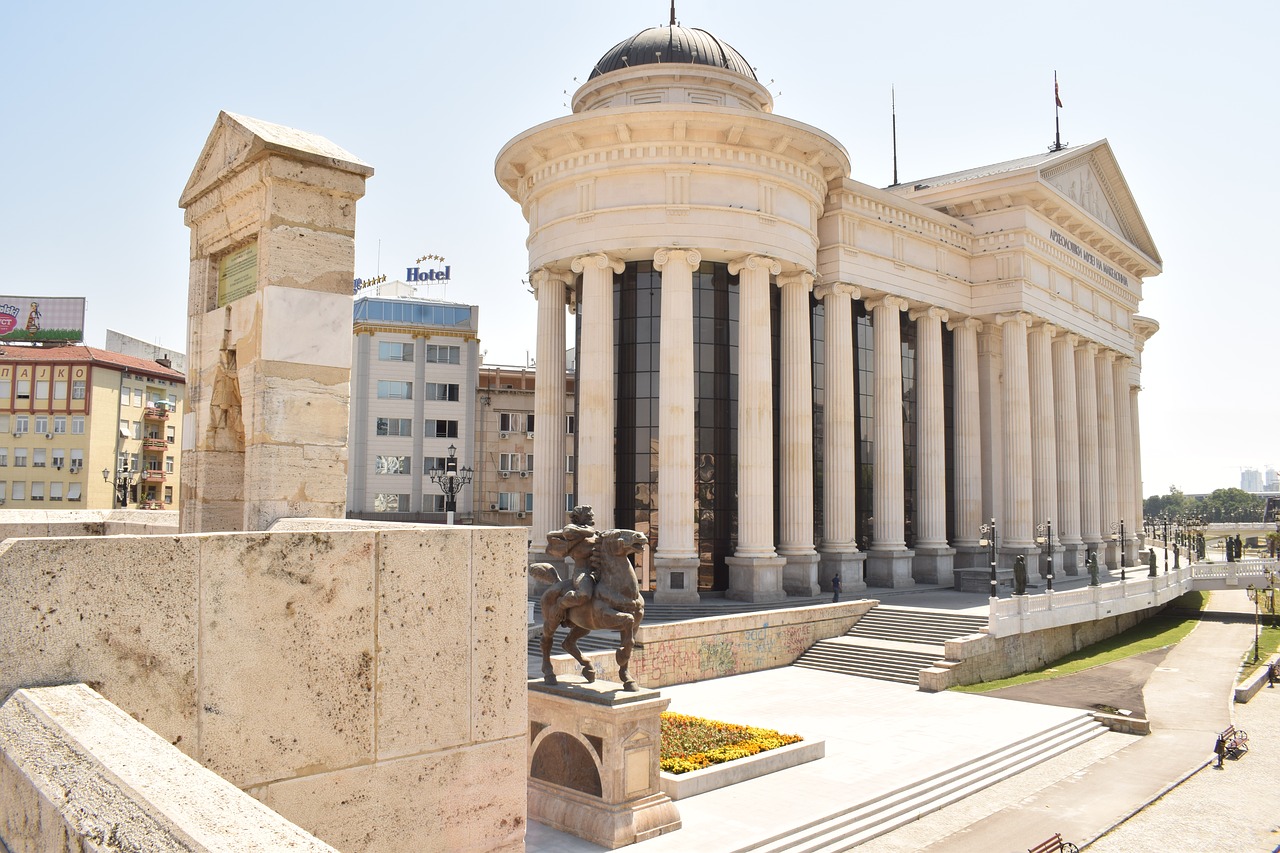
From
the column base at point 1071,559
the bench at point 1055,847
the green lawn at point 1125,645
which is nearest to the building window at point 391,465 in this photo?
the column base at point 1071,559

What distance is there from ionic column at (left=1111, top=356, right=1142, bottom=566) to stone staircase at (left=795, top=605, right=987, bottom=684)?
37.5 metres

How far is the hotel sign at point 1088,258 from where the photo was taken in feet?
181

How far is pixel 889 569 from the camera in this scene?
44.4m

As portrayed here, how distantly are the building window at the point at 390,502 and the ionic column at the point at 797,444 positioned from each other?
3039 cm

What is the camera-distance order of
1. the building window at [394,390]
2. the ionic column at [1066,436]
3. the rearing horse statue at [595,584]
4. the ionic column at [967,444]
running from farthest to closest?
the building window at [394,390], the ionic column at [1066,436], the ionic column at [967,444], the rearing horse statue at [595,584]

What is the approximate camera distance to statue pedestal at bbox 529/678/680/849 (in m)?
14.7

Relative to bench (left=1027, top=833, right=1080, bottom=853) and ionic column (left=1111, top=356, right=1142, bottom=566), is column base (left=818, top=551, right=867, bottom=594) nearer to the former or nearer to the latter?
bench (left=1027, top=833, right=1080, bottom=853)

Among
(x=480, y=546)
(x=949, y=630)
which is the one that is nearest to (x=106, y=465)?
(x=949, y=630)

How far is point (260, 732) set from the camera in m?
5.53

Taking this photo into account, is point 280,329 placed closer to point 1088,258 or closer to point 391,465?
point 391,465

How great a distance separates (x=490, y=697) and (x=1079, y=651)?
128 ft

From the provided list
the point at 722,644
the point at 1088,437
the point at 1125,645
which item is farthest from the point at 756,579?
the point at 1088,437

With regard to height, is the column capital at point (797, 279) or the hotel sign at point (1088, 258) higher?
the hotel sign at point (1088, 258)

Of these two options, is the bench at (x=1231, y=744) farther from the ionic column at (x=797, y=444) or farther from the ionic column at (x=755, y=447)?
the ionic column at (x=797, y=444)
